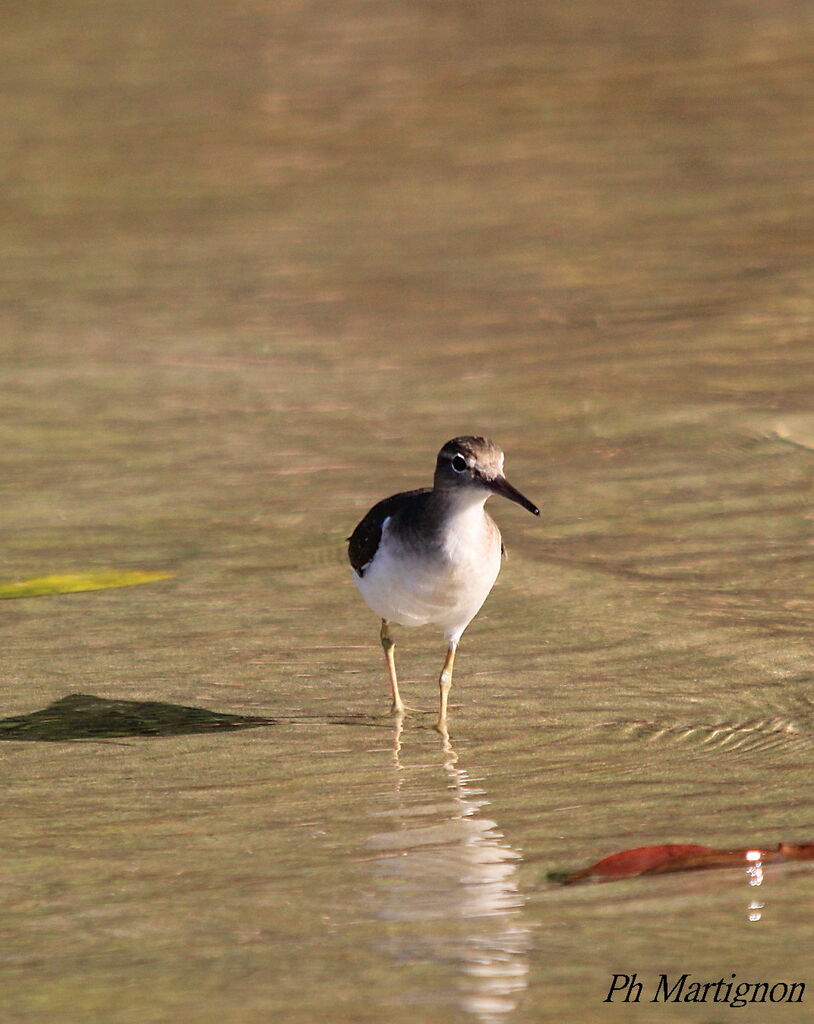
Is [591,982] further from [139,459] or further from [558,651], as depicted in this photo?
[139,459]

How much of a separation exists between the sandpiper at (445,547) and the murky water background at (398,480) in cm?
47

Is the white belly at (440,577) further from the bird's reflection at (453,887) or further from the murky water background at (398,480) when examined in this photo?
the bird's reflection at (453,887)

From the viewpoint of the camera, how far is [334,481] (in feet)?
33.2

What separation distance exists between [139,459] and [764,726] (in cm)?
522

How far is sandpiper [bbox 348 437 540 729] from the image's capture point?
21.0ft

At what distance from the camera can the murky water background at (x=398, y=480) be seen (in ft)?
15.7

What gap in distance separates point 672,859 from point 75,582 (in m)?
4.28

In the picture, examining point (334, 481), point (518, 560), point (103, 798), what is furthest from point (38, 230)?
point (103, 798)

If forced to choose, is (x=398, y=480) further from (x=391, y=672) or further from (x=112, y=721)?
(x=112, y=721)

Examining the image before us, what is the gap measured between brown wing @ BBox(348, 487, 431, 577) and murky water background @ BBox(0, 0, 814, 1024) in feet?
1.80

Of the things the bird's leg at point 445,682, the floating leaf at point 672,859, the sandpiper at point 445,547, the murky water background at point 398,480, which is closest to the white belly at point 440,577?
the sandpiper at point 445,547

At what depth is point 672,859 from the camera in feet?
16.7

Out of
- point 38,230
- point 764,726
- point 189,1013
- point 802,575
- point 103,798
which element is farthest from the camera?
point 38,230

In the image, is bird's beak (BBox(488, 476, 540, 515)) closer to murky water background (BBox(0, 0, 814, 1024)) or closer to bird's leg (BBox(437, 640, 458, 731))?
bird's leg (BBox(437, 640, 458, 731))
